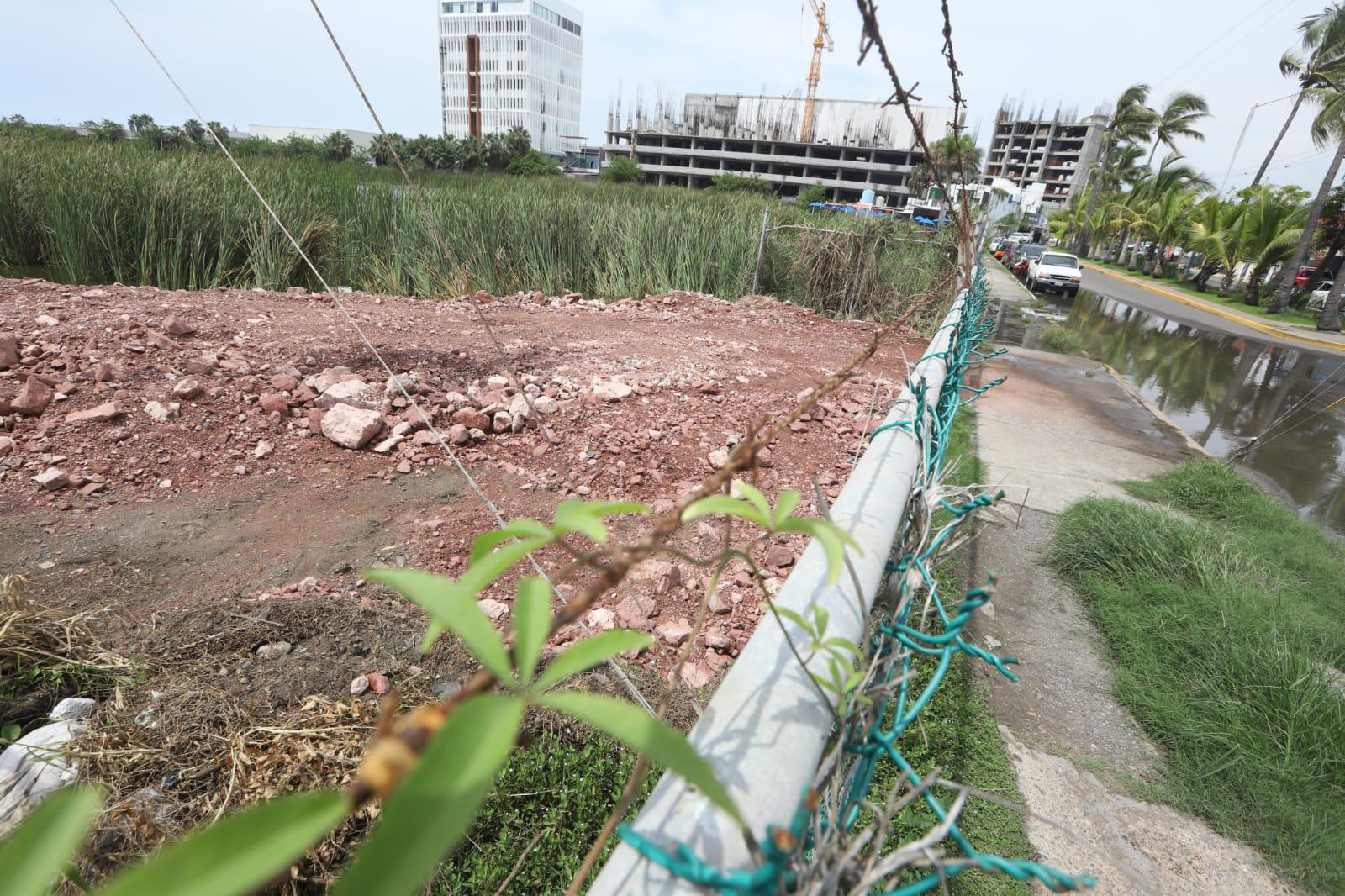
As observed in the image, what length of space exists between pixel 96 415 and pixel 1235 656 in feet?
18.0

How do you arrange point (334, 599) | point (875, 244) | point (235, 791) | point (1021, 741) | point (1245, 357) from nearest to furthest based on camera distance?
1. point (235, 791)
2. point (1021, 741)
3. point (334, 599)
4. point (875, 244)
5. point (1245, 357)

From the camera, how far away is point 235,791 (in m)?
1.63

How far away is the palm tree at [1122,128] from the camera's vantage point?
116 ft

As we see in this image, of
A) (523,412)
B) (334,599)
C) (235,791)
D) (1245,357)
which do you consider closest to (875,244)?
(523,412)

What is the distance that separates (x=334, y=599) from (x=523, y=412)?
1641 mm

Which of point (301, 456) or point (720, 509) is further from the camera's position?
point (301, 456)

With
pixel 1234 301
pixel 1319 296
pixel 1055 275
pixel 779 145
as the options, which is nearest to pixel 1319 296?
pixel 1319 296

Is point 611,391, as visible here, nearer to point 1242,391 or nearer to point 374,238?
point 374,238

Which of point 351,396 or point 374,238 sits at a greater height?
point 374,238

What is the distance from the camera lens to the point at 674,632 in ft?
8.03

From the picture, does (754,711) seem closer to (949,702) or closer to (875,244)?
(949,702)

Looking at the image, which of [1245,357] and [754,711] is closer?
[754,711]

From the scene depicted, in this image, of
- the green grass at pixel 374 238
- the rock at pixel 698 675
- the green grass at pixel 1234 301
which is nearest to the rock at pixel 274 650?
the rock at pixel 698 675

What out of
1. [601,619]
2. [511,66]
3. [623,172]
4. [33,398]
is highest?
[511,66]
